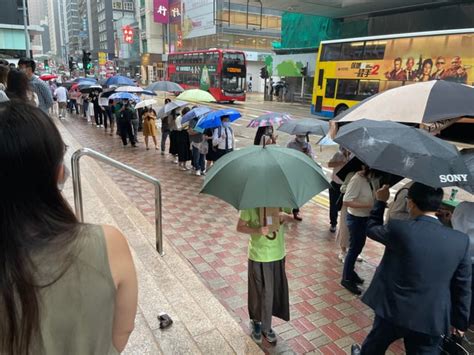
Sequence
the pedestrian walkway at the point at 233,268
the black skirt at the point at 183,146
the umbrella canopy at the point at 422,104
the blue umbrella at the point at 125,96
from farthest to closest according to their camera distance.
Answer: the blue umbrella at the point at 125,96, the black skirt at the point at 183,146, the pedestrian walkway at the point at 233,268, the umbrella canopy at the point at 422,104

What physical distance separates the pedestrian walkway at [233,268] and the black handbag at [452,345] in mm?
659

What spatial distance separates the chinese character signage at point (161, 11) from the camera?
6134cm

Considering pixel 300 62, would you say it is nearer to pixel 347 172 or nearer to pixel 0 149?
pixel 347 172

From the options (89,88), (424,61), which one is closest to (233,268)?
(424,61)

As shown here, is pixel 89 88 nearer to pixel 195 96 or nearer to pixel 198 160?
pixel 195 96

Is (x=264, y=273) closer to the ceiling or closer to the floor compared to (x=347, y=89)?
closer to the floor

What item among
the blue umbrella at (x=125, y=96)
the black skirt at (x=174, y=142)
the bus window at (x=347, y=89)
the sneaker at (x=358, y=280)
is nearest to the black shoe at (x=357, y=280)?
the sneaker at (x=358, y=280)

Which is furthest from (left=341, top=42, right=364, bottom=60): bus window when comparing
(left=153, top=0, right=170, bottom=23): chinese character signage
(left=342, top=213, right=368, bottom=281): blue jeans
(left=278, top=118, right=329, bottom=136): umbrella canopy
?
(left=153, top=0, right=170, bottom=23): chinese character signage

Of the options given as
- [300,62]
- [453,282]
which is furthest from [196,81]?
[453,282]

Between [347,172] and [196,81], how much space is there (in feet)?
88.5

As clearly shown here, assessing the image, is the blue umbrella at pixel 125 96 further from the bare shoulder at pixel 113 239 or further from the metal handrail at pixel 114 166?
the bare shoulder at pixel 113 239

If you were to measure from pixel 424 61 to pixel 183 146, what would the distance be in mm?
10238

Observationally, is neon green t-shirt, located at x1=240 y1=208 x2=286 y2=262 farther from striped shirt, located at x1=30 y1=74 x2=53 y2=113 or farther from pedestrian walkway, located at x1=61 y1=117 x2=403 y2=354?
striped shirt, located at x1=30 y1=74 x2=53 y2=113

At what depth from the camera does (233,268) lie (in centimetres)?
454
